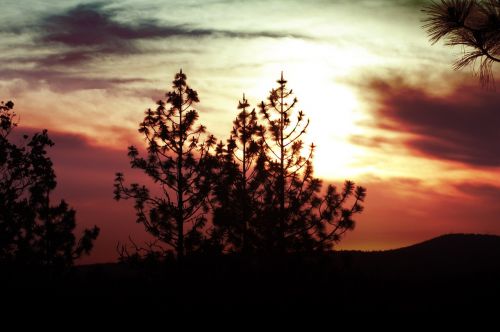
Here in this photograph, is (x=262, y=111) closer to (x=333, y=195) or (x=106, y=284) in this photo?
(x=333, y=195)

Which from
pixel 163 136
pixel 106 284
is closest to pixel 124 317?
pixel 106 284

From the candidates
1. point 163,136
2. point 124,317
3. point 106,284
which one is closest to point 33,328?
point 124,317

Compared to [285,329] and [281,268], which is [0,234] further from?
[285,329]

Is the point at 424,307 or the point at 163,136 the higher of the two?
the point at 163,136

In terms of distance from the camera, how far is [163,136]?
2370 cm

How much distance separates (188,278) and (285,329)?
1012 centimetres

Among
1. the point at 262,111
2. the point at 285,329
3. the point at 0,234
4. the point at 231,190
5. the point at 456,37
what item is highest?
the point at 262,111

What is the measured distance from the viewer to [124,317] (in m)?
12.6

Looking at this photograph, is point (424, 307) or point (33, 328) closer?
point (33, 328)

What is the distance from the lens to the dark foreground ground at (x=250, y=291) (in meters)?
13.6

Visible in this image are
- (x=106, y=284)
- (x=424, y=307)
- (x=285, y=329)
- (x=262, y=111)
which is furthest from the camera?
(x=262, y=111)

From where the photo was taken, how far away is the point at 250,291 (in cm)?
1717

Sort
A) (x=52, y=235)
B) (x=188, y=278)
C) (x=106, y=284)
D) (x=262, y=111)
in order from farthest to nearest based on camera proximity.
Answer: (x=52, y=235)
(x=262, y=111)
(x=188, y=278)
(x=106, y=284)

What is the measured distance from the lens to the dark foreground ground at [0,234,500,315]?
13.6 metres
